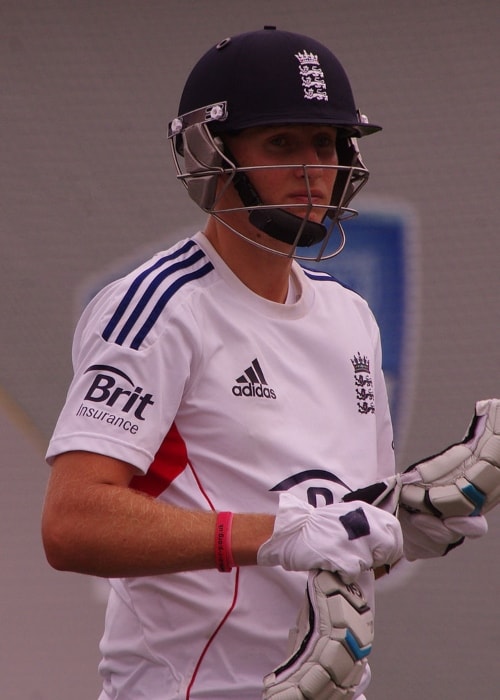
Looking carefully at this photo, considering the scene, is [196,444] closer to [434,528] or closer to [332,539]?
[332,539]

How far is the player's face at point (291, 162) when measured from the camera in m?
1.85

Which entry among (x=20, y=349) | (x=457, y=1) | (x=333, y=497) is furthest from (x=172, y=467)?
(x=457, y=1)

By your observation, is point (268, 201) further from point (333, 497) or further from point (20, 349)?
point (20, 349)

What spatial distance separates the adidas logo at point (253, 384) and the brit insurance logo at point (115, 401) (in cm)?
16

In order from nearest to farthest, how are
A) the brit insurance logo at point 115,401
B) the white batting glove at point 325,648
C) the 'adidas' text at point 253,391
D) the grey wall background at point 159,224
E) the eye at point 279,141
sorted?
the white batting glove at point 325,648, the brit insurance logo at point 115,401, the 'adidas' text at point 253,391, the eye at point 279,141, the grey wall background at point 159,224

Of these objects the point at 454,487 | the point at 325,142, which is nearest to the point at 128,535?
the point at 454,487

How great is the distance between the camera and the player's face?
6.07ft

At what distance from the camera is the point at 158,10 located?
110 inches

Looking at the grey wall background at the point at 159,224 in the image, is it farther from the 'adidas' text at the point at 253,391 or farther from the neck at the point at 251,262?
the 'adidas' text at the point at 253,391

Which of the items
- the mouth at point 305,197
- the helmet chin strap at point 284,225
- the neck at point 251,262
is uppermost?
the mouth at point 305,197

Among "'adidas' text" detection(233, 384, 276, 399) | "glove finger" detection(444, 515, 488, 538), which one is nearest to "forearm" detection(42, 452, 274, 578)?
"'adidas' text" detection(233, 384, 276, 399)

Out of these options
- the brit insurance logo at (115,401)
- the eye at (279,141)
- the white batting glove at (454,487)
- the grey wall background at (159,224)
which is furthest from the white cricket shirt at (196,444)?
the grey wall background at (159,224)

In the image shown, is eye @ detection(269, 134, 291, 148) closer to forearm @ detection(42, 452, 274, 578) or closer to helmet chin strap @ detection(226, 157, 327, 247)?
helmet chin strap @ detection(226, 157, 327, 247)

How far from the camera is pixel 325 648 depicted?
61.2 inches
